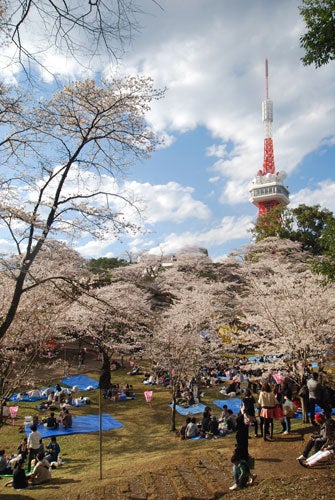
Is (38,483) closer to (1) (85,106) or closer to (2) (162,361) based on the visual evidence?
(2) (162,361)

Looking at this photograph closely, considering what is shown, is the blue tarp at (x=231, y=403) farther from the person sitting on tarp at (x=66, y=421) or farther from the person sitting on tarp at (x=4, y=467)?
the person sitting on tarp at (x=4, y=467)

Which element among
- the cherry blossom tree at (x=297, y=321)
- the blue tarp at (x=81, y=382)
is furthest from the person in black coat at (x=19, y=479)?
the blue tarp at (x=81, y=382)

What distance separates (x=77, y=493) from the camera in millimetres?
6605

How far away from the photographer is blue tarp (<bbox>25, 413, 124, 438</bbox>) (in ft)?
37.8

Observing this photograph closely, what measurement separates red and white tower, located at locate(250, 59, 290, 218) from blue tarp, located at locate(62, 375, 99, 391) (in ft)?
174

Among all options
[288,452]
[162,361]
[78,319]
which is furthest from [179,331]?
[288,452]

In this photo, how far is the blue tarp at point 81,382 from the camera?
59.1 feet

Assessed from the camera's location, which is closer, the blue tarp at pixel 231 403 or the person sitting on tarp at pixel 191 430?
the person sitting on tarp at pixel 191 430

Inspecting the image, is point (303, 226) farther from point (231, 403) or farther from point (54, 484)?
point (54, 484)

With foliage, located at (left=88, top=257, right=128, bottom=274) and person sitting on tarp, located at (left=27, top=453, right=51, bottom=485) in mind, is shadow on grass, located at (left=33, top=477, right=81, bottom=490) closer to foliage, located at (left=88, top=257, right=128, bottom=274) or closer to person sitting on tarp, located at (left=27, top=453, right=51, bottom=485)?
person sitting on tarp, located at (left=27, top=453, right=51, bottom=485)

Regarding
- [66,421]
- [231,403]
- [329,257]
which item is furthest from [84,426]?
[329,257]

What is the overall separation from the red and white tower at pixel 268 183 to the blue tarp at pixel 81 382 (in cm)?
5294

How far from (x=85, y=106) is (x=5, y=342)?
25.2ft

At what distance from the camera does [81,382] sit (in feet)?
60.9
